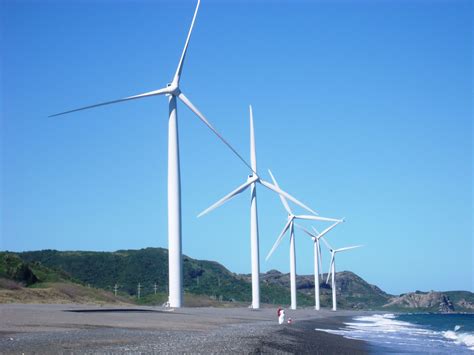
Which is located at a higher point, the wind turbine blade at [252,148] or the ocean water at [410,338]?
the wind turbine blade at [252,148]

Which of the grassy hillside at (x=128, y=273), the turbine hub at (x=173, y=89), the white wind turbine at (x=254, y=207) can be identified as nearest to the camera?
the turbine hub at (x=173, y=89)

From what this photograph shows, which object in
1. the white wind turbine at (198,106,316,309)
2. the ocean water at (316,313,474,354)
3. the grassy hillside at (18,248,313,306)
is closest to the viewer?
the ocean water at (316,313,474,354)

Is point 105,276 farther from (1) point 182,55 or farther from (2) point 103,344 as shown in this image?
(2) point 103,344

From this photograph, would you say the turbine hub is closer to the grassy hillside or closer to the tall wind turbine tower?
the tall wind turbine tower

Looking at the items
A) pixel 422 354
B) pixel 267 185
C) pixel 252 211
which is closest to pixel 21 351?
pixel 422 354

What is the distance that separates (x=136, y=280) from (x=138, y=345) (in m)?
161

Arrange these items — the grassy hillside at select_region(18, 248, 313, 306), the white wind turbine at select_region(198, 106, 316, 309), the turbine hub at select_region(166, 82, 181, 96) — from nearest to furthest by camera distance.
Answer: the turbine hub at select_region(166, 82, 181, 96)
the white wind turbine at select_region(198, 106, 316, 309)
the grassy hillside at select_region(18, 248, 313, 306)

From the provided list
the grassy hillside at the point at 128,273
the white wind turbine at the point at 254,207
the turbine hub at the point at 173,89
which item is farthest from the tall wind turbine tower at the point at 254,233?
the grassy hillside at the point at 128,273

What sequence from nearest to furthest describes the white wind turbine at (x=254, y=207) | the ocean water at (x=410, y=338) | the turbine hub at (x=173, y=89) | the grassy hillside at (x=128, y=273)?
the ocean water at (x=410, y=338) < the turbine hub at (x=173, y=89) < the white wind turbine at (x=254, y=207) < the grassy hillside at (x=128, y=273)

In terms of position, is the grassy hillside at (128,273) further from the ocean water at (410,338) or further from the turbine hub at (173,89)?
the turbine hub at (173,89)

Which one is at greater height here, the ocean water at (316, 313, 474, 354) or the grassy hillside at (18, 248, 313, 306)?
the grassy hillside at (18, 248, 313, 306)

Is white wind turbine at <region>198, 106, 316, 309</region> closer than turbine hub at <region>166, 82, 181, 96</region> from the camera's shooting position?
No

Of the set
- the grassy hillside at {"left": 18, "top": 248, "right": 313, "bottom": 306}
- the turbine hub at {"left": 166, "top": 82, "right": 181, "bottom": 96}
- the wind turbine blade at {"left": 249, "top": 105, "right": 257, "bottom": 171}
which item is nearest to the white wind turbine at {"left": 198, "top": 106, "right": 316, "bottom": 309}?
the wind turbine blade at {"left": 249, "top": 105, "right": 257, "bottom": 171}

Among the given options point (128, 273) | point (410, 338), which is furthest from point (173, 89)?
point (128, 273)
